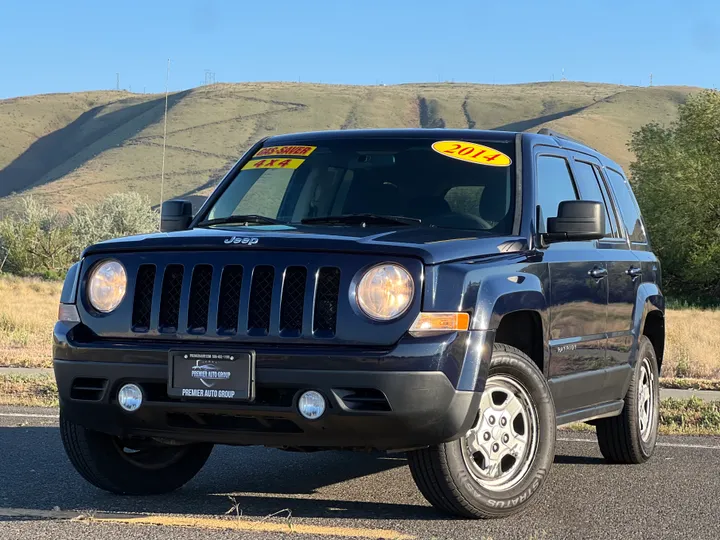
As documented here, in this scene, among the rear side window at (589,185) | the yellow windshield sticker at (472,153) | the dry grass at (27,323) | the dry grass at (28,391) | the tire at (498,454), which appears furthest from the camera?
the dry grass at (27,323)

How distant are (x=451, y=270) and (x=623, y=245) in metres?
2.81

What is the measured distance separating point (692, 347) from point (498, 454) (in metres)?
14.6

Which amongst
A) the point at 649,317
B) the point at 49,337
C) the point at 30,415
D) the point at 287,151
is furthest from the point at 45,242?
the point at 287,151

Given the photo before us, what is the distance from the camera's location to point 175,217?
682 cm

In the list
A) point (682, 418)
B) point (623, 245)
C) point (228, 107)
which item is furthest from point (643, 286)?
point (228, 107)

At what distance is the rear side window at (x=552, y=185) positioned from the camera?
258 inches

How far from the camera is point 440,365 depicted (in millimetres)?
5066

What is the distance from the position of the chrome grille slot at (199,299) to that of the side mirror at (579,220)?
78.0 inches

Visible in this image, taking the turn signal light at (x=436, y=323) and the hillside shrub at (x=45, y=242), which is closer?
the turn signal light at (x=436, y=323)

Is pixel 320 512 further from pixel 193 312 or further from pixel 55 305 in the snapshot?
pixel 55 305

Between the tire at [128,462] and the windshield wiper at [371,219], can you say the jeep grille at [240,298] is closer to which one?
the tire at [128,462]

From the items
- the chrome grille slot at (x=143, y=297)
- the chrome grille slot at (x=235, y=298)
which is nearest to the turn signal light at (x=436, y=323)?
the chrome grille slot at (x=235, y=298)

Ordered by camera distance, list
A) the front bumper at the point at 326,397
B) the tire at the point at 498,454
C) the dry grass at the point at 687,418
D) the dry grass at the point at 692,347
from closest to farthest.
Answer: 1. the front bumper at the point at 326,397
2. the tire at the point at 498,454
3. the dry grass at the point at 687,418
4. the dry grass at the point at 692,347

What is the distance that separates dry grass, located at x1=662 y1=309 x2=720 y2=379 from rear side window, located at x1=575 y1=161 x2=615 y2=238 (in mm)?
7446
